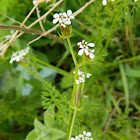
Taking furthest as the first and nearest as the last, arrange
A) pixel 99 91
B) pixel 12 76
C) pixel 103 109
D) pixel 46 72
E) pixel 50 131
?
pixel 12 76
pixel 46 72
pixel 99 91
pixel 103 109
pixel 50 131

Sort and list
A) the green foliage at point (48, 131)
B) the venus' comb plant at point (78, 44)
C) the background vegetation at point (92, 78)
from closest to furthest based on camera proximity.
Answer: the venus' comb plant at point (78, 44) < the green foliage at point (48, 131) < the background vegetation at point (92, 78)

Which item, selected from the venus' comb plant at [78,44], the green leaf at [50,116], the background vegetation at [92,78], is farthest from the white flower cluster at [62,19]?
the background vegetation at [92,78]

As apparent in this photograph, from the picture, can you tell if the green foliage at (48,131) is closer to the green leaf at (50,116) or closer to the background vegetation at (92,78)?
the green leaf at (50,116)

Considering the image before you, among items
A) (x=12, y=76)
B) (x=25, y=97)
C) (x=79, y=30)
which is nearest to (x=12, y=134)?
(x=25, y=97)

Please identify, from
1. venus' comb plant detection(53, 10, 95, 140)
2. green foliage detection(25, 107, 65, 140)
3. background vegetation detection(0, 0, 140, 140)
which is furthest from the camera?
background vegetation detection(0, 0, 140, 140)

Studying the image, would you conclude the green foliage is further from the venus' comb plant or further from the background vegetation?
the background vegetation

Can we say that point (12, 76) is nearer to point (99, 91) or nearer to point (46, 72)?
point (46, 72)

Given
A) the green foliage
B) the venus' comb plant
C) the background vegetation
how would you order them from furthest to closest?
the background vegetation, the green foliage, the venus' comb plant

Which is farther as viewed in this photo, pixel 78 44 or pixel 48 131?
pixel 48 131

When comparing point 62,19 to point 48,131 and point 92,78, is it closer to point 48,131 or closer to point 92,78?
point 48,131

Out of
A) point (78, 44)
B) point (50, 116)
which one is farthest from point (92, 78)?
point (78, 44)

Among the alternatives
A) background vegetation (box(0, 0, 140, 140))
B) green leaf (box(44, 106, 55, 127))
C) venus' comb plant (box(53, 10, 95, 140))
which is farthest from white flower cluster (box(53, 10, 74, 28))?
background vegetation (box(0, 0, 140, 140))
